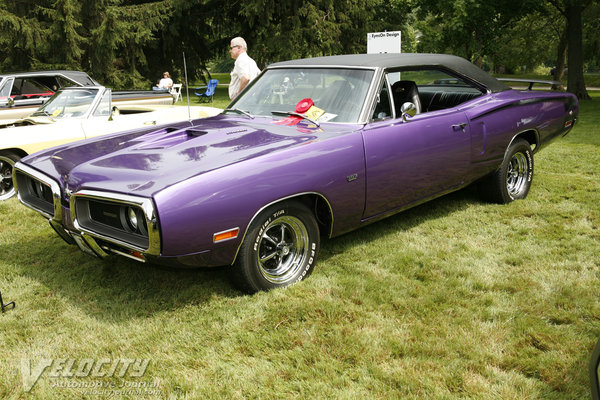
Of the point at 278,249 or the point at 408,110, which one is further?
the point at 408,110

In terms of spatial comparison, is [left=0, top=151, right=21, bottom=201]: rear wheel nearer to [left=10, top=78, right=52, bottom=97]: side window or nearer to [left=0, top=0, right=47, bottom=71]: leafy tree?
[left=10, top=78, right=52, bottom=97]: side window

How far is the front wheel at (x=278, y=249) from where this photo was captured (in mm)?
3139

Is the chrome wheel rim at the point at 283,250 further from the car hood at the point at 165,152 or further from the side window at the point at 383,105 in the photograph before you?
the side window at the point at 383,105

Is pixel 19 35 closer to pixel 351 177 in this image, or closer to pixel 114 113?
pixel 114 113

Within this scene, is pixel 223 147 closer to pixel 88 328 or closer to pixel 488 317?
pixel 88 328

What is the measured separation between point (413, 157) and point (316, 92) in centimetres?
93

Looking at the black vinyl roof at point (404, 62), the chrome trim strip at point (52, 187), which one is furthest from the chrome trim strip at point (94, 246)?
the black vinyl roof at point (404, 62)

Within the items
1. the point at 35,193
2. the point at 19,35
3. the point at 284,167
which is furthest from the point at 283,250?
the point at 19,35

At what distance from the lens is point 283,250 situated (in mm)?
3420

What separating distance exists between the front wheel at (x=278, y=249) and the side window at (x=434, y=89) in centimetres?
162

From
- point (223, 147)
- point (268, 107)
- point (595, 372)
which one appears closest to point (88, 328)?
point (223, 147)

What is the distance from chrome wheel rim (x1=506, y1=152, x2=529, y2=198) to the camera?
528 cm

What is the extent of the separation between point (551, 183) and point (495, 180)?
1.37m

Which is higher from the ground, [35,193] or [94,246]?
[35,193]
